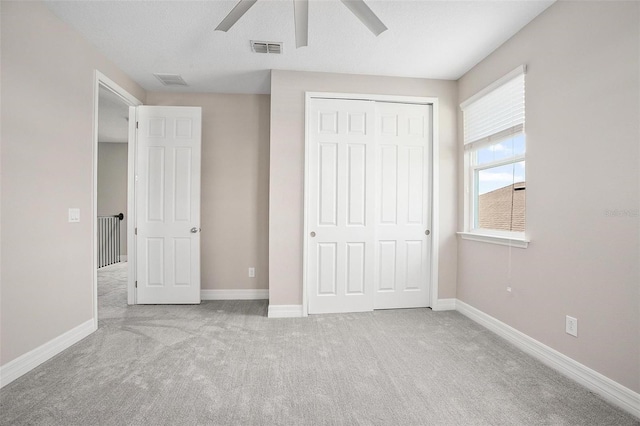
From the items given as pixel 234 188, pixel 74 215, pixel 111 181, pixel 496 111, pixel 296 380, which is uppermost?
pixel 496 111

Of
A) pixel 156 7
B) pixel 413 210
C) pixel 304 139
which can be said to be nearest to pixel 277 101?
pixel 304 139

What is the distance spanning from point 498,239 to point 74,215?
3708 millimetres

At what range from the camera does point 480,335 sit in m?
2.73

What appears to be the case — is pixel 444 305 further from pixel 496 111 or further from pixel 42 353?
pixel 42 353

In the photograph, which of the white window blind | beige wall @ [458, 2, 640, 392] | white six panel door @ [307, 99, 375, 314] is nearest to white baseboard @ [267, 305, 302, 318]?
white six panel door @ [307, 99, 375, 314]

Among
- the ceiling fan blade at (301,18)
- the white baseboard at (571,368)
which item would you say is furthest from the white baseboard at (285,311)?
the ceiling fan blade at (301,18)

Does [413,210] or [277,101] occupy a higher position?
[277,101]

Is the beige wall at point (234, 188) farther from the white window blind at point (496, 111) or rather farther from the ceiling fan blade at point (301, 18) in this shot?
the white window blind at point (496, 111)

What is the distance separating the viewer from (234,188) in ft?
13.0

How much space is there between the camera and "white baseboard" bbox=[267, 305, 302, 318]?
3189 mm

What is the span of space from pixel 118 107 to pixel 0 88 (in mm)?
2949

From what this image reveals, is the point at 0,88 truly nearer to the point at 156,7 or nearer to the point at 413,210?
the point at 156,7

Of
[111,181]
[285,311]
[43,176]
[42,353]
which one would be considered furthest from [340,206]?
[111,181]

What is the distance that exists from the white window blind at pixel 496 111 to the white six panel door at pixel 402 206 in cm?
44
